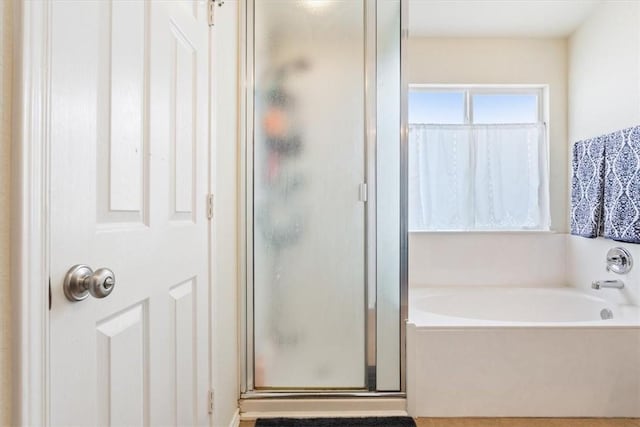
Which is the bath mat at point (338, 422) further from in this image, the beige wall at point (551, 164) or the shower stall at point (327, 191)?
the beige wall at point (551, 164)

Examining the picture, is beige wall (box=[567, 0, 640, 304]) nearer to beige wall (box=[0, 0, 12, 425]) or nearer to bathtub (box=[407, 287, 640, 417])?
bathtub (box=[407, 287, 640, 417])

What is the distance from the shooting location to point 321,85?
1835 millimetres

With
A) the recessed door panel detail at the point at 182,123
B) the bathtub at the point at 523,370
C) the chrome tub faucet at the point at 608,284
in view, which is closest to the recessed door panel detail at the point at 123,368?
the recessed door panel detail at the point at 182,123

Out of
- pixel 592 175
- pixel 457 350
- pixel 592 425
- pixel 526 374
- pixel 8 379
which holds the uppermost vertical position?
pixel 592 175

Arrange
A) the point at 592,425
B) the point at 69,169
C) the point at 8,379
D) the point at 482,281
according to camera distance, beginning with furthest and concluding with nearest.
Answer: the point at 482,281, the point at 592,425, the point at 69,169, the point at 8,379

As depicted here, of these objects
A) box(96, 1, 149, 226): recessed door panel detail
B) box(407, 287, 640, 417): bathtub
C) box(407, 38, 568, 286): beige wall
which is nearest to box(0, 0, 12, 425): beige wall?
box(96, 1, 149, 226): recessed door panel detail

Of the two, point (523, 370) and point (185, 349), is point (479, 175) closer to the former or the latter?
point (523, 370)

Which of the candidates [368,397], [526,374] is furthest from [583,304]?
[368,397]

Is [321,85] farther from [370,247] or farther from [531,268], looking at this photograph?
[531,268]

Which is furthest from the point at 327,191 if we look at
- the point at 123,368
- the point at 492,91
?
the point at 492,91

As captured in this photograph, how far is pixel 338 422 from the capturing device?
70.6 inches

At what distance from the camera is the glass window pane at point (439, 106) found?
2.83 metres

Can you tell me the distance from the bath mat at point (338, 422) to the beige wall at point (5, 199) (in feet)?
4.85

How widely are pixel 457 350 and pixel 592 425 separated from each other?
0.73m
